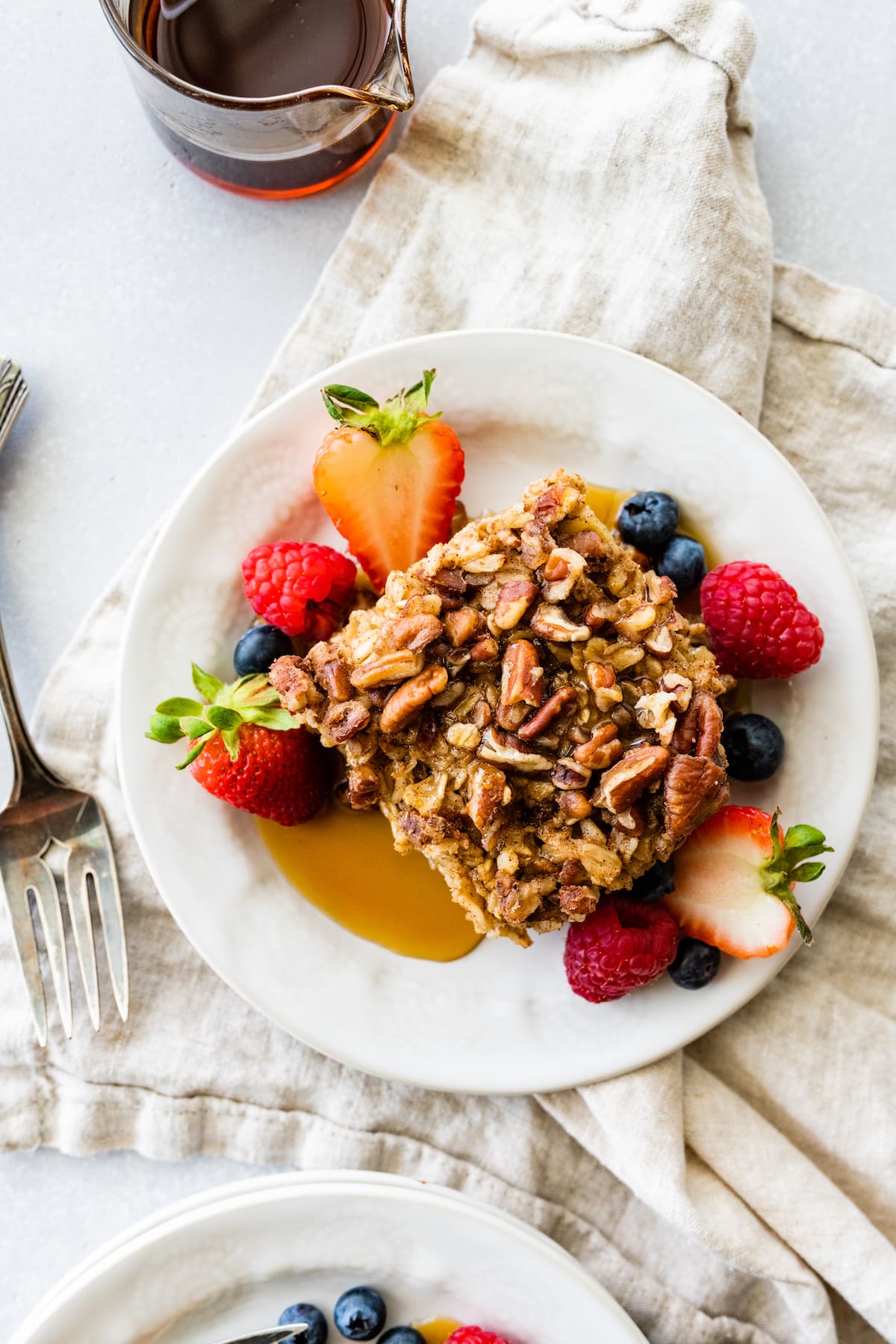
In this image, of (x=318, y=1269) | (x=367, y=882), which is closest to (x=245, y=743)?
(x=367, y=882)

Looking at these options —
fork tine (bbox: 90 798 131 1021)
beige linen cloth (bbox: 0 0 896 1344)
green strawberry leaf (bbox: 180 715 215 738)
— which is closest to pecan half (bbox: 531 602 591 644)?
green strawberry leaf (bbox: 180 715 215 738)

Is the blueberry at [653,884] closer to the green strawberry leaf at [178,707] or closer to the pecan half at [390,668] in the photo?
the pecan half at [390,668]

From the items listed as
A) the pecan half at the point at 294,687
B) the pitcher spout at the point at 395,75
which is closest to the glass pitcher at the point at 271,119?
the pitcher spout at the point at 395,75

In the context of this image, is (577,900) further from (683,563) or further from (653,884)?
(683,563)

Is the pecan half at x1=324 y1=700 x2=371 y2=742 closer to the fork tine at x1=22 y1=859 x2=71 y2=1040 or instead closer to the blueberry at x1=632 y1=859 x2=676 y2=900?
the blueberry at x1=632 y1=859 x2=676 y2=900

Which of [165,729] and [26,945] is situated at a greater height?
[165,729]

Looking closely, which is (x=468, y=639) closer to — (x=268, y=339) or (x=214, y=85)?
(x=268, y=339)
